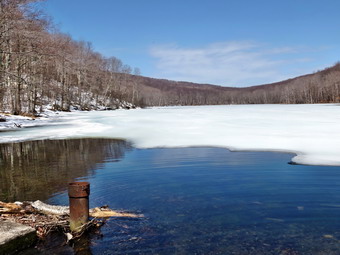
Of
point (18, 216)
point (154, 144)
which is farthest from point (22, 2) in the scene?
point (18, 216)

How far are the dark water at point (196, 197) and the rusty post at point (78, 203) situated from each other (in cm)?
25

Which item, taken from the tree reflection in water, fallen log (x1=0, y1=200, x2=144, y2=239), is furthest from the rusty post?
the tree reflection in water

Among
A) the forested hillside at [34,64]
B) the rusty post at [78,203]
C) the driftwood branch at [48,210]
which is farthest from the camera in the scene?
the forested hillside at [34,64]

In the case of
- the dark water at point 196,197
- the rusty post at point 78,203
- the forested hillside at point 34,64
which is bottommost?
the dark water at point 196,197

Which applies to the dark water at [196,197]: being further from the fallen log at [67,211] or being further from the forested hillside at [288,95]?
the forested hillside at [288,95]

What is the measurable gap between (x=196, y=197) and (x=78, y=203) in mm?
2420

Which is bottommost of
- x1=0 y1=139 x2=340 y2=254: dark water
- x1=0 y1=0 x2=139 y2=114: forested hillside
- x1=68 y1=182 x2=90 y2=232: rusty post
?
x1=0 y1=139 x2=340 y2=254: dark water

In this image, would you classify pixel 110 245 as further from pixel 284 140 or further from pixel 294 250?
pixel 284 140

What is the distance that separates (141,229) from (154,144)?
8599 mm

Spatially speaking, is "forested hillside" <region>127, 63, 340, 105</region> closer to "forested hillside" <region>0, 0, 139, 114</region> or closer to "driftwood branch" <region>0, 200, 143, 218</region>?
"forested hillside" <region>0, 0, 139, 114</region>

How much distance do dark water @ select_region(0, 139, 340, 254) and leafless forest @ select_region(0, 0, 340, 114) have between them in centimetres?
282

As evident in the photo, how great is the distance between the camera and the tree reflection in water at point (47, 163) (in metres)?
6.25

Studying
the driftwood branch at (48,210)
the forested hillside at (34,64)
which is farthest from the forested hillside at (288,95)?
the driftwood branch at (48,210)

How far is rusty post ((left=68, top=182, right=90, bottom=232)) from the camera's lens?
389 centimetres
